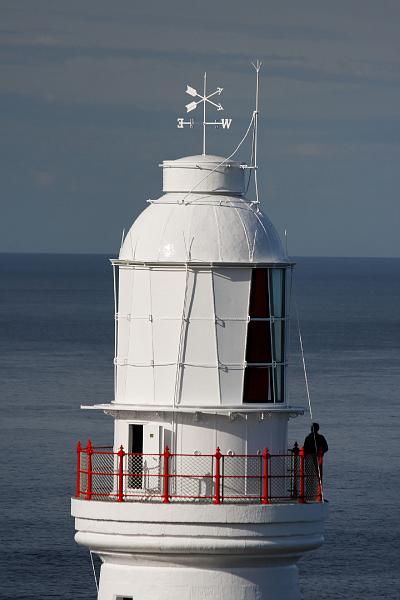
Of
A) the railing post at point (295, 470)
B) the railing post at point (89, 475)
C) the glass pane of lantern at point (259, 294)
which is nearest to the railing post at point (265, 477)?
the railing post at point (295, 470)

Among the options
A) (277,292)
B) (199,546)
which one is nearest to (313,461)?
(199,546)

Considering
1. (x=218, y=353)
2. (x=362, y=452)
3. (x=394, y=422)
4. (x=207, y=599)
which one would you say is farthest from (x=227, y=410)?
(x=394, y=422)

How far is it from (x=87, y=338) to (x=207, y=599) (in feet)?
576

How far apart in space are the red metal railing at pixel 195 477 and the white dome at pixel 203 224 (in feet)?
7.50

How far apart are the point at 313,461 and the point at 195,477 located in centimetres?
161

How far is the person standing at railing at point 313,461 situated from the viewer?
23.9 metres

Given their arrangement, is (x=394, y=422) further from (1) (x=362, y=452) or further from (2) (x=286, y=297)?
(2) (x=286, y=297)

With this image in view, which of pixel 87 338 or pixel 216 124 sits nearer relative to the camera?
pixel 216 124

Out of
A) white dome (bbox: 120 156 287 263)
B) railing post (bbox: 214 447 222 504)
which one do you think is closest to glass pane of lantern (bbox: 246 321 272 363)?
white dome (bbox: 120 156 287 263)

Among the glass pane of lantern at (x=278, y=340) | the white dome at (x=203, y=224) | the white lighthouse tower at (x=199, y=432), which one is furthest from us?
the glass pane of lantern at (x=278, y=340)

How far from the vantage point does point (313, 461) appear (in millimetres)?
24047

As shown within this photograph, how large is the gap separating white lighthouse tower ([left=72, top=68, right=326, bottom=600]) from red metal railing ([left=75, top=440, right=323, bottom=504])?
0.02 m

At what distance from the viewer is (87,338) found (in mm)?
198500

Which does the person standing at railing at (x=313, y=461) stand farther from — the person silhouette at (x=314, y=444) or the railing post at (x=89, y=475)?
the railing post at (x=89, y=475)
